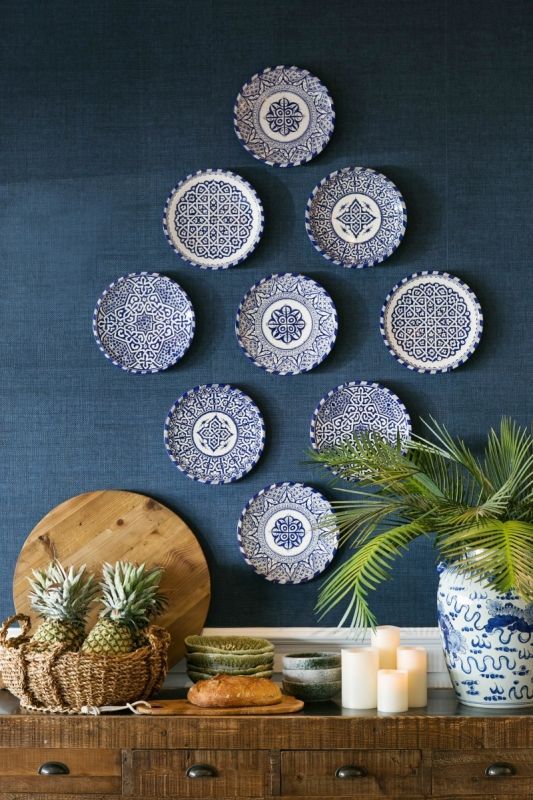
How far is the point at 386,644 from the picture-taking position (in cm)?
234

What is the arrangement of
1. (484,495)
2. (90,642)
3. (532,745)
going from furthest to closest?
(484,495) < (90,642) < (532,745)

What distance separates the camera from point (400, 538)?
2.24m

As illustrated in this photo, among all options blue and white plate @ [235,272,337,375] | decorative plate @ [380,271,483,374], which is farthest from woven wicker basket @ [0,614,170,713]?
decorative plate @ [380,271,483,374]

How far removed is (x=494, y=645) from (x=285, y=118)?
146cm

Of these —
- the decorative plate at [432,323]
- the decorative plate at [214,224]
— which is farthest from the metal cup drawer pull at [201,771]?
the decorative plate at [214,224]

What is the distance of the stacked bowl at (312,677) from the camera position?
227 cm

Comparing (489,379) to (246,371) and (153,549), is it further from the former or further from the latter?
(153,549)

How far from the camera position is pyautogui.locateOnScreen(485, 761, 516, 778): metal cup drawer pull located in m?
2.05

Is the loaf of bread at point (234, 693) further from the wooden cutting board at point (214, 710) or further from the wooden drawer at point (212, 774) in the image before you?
the wooden drawer at point (212, 774)

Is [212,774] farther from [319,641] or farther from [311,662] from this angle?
[319,641]

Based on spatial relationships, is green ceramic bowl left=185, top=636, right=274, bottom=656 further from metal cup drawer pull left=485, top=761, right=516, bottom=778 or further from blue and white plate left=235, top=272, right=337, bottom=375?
blue and white plate left=235, top=272, right=337, bottom=375

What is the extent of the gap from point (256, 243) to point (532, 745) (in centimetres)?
140

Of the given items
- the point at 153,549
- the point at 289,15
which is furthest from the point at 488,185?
the point at 153,549

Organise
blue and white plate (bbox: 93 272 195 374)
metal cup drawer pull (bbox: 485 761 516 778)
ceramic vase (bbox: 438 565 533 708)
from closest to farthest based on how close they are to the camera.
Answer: metal cup drawer pull (bbox: 485 761 516 778) → ceramic vase (bbox: 438 565 533 708) → blue and white plate (bbox: 93 272 195 374)
